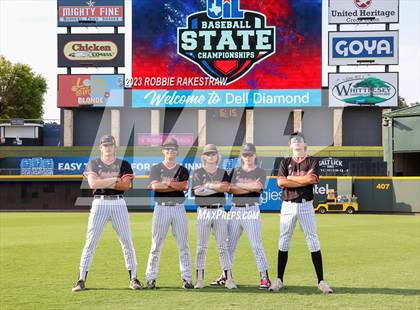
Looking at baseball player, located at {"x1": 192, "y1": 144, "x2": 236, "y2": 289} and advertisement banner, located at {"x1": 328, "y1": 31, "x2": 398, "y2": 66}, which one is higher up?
advertisement banner, located at {"x1": 328, "y1": 31, "x2": 398, "y2": 66}

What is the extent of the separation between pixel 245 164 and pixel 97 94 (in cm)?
3912

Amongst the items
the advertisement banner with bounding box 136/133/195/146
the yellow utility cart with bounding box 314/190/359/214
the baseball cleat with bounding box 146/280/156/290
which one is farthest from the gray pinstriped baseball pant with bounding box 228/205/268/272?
the advertisement banner with bounding box 136/133/195/146

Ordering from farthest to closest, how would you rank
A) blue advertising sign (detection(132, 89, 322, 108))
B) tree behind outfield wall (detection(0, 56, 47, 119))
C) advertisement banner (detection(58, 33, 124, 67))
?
tree behind outfield wall (detection(0, 56, 47, 119)) → advertisement banner (detection(58, 33, 124, 67)) → blue advertising sign (detection(132, 89, 322, 108))

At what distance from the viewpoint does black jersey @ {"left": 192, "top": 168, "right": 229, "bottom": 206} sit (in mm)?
8597

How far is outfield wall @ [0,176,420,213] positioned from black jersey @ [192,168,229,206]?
2337cm

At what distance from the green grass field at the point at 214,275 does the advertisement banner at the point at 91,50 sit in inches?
1201

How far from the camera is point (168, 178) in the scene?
8539 mm

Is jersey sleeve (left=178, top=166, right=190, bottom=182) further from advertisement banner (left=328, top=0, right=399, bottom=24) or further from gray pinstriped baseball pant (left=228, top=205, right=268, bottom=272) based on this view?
advertisement banner (left=328, top=0, right=399, bottom=24)

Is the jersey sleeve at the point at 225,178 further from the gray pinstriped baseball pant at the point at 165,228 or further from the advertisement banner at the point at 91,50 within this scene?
the advertisement banner at the point at 91,50

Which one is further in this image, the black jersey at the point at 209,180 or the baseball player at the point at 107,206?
the black jersey at the point at 209,180

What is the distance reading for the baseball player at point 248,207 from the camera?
28.3ft

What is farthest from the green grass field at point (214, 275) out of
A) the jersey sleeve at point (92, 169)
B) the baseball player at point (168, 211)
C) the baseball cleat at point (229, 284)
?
the jersey sleeve at point (92, 169)

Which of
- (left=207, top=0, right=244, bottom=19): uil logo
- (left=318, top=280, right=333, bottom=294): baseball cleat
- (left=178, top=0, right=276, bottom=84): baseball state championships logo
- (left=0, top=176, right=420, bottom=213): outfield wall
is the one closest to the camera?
(left=318, top=280, right=333, bottom=294): baseball cleat

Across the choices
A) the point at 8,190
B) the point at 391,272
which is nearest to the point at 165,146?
the point at 391,272
